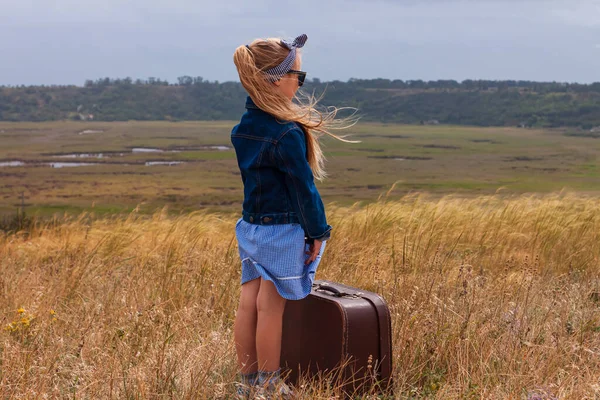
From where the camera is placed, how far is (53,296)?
14.3ft

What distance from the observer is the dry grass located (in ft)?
9.91

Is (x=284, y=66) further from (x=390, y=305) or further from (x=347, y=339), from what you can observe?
(x=390, y=305)

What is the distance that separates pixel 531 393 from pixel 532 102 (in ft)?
406

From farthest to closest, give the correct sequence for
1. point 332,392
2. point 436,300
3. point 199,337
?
1. point 436,300
2. point 199,337
3. point 332,392

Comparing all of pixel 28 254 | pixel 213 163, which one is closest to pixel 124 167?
pixel 213 163

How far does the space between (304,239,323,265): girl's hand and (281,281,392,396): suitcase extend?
204mm

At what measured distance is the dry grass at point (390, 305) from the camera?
119 inches

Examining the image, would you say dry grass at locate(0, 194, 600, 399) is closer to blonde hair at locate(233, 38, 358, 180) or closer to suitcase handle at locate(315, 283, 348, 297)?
suitcase handle at locate(315, 283, 348, 297)

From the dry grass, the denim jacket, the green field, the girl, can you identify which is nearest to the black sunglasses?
the girl

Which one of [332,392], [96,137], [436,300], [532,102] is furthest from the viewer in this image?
[532,102]

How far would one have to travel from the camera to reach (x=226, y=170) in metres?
54.1

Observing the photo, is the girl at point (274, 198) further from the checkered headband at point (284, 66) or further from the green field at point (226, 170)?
the green field at point (226, 170)

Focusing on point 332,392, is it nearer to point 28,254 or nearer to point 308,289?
point 308,289

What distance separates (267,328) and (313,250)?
0.40 m
